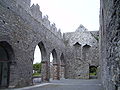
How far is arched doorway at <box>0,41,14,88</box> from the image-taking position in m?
6.58

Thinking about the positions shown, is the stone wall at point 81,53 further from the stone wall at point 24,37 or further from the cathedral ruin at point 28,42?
the cathedral ruin at point 28,42

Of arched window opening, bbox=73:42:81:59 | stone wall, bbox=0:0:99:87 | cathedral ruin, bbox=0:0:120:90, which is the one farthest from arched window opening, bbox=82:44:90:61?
cathedral ruin, bbox=0:0:120:90

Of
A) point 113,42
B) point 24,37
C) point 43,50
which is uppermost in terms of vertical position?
point 24,37

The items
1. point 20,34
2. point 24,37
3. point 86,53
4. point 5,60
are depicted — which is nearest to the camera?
point 5,60

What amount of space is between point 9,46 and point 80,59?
11.6 m

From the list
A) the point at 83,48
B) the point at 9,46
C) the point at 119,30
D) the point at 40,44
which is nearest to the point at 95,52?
the point at 83,48

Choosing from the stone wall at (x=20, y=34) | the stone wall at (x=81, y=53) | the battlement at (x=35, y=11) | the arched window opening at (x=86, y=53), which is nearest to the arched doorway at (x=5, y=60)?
the stone wall at (x=20, y=34)

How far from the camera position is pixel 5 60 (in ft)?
23.1

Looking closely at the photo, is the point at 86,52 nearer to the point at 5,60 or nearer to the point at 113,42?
the point at 5,60

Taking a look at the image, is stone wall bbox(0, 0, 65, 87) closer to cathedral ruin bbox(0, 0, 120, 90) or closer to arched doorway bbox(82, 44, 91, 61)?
cathedral ruin bbox(0, 0, 120, 90)

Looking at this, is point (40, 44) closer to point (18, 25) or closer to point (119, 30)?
point (18, 25)

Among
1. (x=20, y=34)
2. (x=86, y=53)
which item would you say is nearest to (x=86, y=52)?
(x=86, y=53)

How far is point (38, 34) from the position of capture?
9680mm

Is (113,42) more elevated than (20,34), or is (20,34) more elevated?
(20,34)
